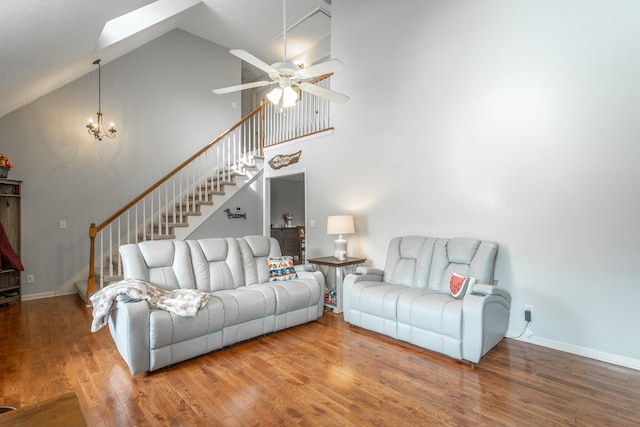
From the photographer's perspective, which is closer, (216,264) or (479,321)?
(479,321)

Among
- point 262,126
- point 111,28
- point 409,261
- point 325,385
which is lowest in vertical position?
point 325,385

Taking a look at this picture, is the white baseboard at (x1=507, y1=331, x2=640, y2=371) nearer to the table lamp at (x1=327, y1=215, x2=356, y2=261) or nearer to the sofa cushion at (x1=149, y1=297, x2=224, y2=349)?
the table lamp at (x1=327, y1=215, x2=356, y2=261)

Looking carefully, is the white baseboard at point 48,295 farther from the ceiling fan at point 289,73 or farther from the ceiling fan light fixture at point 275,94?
the ceiling fan light fixture at point 275,94

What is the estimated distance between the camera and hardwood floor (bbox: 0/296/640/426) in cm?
199

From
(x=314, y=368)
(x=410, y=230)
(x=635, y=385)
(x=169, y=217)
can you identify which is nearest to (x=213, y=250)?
(x=314, y=368)

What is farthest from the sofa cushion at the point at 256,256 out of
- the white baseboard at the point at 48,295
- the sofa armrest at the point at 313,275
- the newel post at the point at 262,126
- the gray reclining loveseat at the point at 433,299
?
the white baseboard at the point at 48,295

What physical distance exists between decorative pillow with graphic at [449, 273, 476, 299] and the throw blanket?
7.54 ft

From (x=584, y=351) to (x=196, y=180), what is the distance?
6.28 m

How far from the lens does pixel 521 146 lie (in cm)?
323

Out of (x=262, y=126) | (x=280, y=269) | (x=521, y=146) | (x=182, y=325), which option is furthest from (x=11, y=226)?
(x=521, y=146)

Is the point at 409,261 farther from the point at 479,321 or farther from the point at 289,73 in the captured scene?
the point at 289,73

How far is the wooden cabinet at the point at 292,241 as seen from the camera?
7.68 m

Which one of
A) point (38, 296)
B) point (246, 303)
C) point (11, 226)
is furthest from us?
point (38, 296)

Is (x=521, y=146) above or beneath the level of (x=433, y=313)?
above
